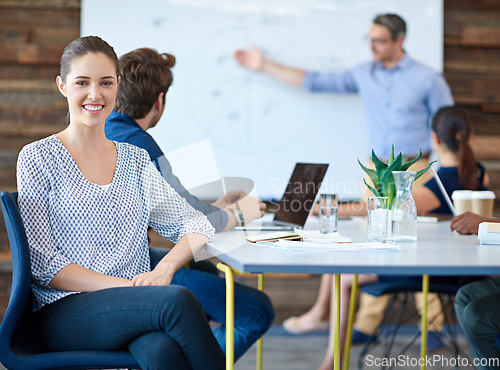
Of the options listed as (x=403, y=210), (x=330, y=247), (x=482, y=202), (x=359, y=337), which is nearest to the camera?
(x=330, y=247)

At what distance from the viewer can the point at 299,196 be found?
1896 mm

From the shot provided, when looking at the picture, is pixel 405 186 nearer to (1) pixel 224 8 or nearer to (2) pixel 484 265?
(2) pixel 484 265

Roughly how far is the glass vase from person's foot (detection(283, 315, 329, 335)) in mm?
1687

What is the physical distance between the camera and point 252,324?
6.04ft

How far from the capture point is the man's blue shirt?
1.77 m

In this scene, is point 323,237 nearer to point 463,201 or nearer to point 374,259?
point 374,259

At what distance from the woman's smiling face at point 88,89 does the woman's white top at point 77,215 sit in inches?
3.7

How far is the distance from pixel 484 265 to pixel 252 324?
835mm

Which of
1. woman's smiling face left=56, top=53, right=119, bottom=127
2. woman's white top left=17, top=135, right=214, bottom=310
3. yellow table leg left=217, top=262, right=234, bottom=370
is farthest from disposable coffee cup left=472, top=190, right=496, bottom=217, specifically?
woman's smiling face left=56, top=53, right=119, bottom=127

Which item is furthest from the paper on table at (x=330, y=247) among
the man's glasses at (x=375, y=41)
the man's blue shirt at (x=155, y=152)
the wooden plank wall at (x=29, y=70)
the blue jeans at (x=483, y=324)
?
the wooden plank wall at (x=29, y=70)

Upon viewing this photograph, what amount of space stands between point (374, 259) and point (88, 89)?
0.80 m

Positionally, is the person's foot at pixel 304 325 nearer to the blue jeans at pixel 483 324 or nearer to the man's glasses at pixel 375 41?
the blue jeans at pixel 483 324

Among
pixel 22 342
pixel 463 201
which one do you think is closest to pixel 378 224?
pixel 463 201

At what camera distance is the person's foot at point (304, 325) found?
3236 millimetres
